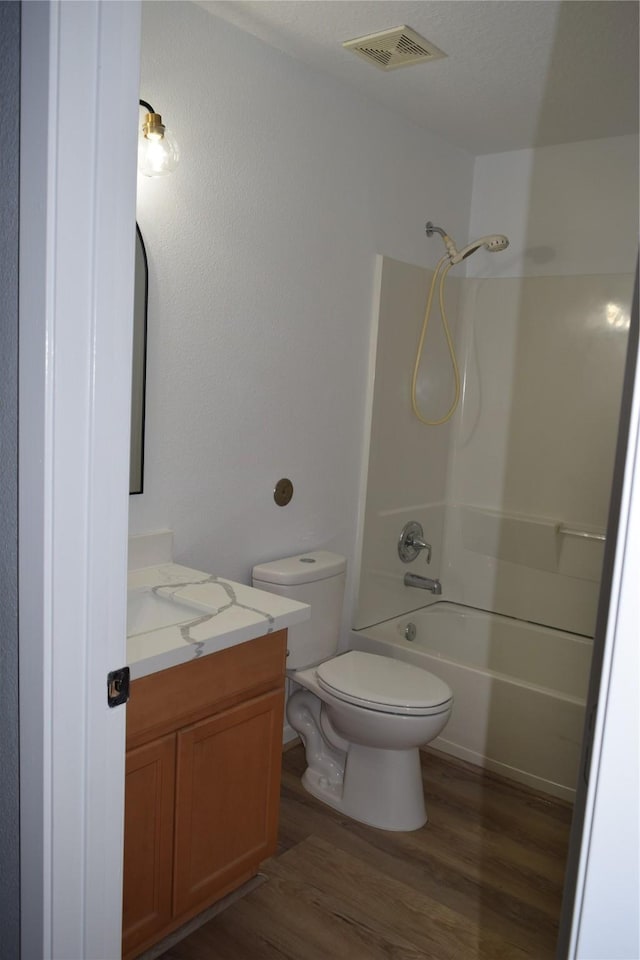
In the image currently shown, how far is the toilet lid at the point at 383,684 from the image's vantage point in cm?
238

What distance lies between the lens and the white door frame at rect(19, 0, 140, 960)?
1.00 metres

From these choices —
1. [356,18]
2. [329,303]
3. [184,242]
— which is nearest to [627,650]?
[184,242]

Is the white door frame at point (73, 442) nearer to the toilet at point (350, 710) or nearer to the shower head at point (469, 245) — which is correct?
the toilet at point (350, 710)

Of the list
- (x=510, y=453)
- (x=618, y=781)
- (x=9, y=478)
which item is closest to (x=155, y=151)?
(x=9, y=478)

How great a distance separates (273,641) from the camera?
1999 mm

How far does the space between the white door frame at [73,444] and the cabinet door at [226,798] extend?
63 cm

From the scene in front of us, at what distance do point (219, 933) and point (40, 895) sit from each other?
100cm

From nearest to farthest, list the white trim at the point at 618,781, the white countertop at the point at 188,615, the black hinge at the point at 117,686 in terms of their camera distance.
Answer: the white trim at the point at 618,781 < the black hinge at the point at 117,686 < the white countertop at the point at 188,615

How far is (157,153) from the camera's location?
198 centimetres

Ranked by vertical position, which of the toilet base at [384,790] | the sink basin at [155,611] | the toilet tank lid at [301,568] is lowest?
the toilet base at [384,790]

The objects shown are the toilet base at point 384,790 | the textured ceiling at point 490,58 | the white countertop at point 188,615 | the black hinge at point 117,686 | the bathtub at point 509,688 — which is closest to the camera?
the black hinge at point 117,686

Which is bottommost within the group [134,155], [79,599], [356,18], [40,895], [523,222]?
[40,895]

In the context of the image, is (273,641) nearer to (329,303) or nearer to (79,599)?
(79,599)

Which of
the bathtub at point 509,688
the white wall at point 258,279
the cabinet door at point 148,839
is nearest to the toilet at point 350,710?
the white wall at point 258,279
